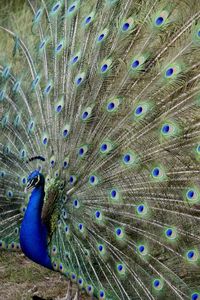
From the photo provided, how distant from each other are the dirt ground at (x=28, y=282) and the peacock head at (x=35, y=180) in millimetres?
805

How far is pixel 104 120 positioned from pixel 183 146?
20.0 inches

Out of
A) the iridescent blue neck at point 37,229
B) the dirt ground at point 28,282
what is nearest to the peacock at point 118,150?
the iridescent blue neck at point 37,229

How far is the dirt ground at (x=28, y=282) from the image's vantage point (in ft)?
12.0

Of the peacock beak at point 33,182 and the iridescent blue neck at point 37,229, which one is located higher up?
the peacock beak at point 33,182

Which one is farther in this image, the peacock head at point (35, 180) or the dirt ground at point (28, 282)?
the dirt ground at point (28, 282)

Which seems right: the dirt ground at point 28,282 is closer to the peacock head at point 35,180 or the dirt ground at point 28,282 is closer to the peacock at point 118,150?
the peacock at point 118,150

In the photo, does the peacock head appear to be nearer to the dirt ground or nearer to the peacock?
the peacock

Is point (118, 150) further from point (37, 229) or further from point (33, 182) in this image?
point (37, 229)

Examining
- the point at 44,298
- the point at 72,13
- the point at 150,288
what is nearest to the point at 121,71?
the point at 72,13

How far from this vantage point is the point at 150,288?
2.81 m

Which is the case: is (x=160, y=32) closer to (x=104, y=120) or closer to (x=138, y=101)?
(x=138, y=101)

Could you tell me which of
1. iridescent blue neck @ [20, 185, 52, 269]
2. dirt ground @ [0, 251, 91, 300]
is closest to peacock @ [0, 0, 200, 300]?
iridescent blue neck @ [20, 185, 52, 269]

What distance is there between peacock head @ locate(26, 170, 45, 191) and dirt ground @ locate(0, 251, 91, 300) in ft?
2.64

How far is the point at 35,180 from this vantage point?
3154 mm
